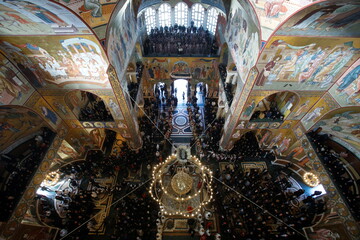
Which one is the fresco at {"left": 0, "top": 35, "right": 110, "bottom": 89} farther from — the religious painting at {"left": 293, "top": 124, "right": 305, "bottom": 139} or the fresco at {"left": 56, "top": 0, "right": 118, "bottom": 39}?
the religious painting at {"left": 293, "top": 124, "right": 305, "bottom": 139}

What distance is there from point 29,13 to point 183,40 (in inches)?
607

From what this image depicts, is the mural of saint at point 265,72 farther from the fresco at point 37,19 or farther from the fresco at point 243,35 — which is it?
the fresco at point 37,19

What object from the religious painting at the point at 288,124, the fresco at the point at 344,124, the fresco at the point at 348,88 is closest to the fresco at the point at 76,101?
the religious painting at the point at 288,124

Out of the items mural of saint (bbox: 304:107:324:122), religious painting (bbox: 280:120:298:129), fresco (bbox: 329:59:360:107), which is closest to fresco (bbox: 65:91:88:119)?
religious painting (bbox: 280:120:298:129)

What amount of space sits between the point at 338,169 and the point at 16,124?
24003mm

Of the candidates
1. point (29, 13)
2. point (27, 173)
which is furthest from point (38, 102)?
point (29, 13)

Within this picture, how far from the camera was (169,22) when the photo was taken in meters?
23.3

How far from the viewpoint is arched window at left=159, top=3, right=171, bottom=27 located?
858 inches

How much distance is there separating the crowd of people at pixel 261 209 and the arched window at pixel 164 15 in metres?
18.9

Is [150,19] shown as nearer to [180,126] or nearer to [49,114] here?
[180,126]

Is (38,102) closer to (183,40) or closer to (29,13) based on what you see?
(29,13)

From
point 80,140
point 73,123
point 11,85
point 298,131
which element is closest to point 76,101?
point 73,123

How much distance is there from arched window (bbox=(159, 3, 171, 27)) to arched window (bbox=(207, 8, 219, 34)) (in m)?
4.82

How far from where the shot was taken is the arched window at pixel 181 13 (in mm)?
22064
